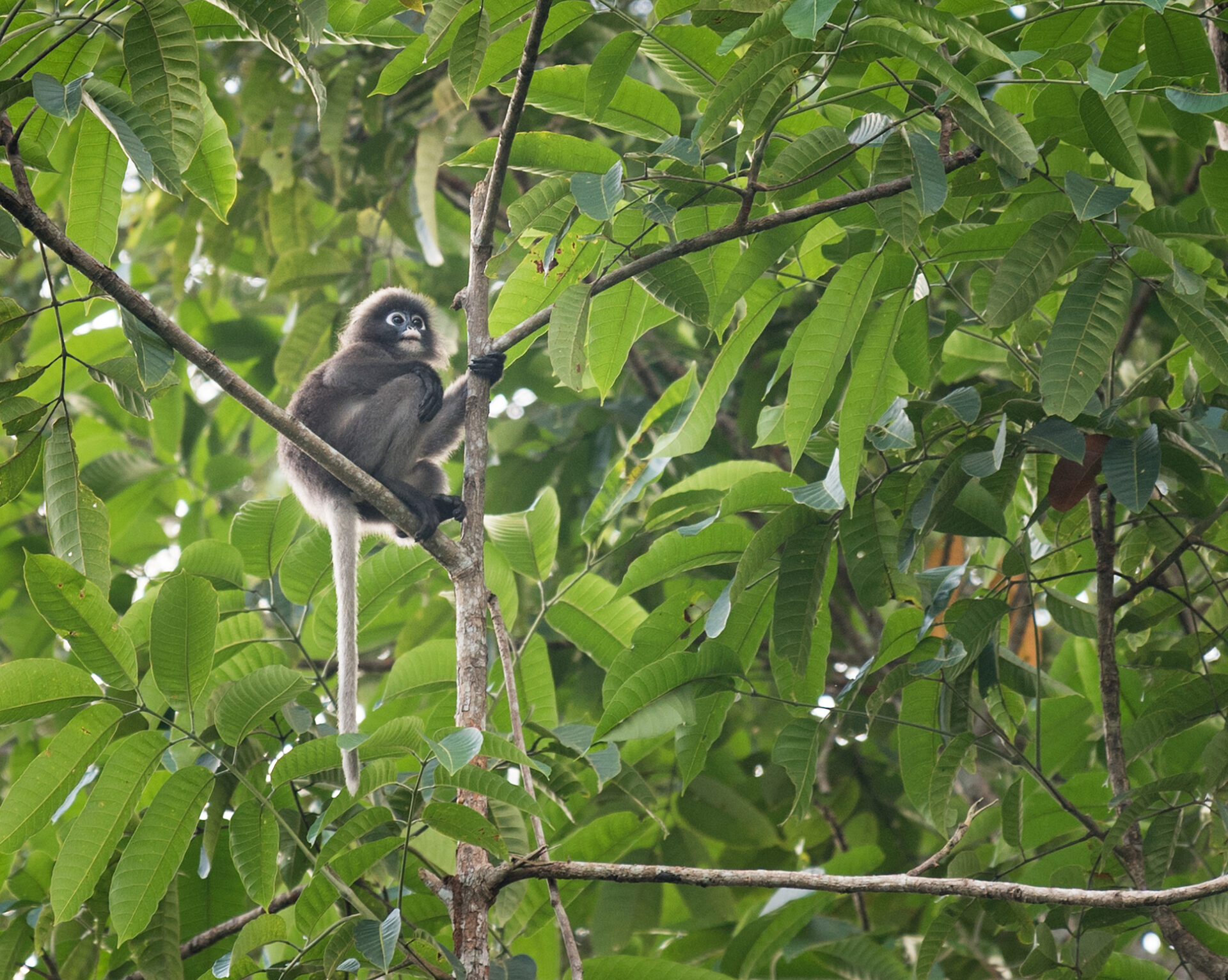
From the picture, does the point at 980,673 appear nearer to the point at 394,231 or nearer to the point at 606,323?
the point at 606,323

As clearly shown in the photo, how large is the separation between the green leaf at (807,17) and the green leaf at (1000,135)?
286mm

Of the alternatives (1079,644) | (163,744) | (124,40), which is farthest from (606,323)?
(1079,644)

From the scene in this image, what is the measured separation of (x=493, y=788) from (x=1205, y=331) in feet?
4.43

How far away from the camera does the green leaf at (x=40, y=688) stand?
186 cm

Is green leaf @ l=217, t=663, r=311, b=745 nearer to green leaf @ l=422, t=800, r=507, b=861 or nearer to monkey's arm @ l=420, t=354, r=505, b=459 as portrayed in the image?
green leaf @ l=422, t=800, r=507, b=861

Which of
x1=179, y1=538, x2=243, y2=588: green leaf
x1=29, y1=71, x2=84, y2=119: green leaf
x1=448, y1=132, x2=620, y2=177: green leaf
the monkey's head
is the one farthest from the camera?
the monkey's head

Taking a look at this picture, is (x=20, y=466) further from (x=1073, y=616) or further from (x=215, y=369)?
(x=1073, y=616)

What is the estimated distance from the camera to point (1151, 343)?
3916 mm

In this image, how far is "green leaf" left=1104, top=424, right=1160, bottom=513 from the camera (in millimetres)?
1870

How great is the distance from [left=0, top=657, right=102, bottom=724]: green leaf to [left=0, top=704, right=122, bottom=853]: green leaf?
0.14 feet

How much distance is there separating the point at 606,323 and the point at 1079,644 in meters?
1.69

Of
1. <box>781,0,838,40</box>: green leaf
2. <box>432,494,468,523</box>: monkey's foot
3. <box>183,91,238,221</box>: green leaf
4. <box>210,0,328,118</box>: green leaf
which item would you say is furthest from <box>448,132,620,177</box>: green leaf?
<box>432,494,468,523</box>: monkey's foot

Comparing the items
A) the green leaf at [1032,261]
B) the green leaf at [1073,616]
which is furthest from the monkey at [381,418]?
the green leaf at [1032,261]

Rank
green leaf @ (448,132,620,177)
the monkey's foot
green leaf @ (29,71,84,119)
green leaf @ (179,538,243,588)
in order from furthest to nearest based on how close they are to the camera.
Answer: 1. the monkey's foot
2. green leaf @ (179,538,243,588)
3. green leaf @ (448,132,620,177)
4. green leaf @ (29,71,84,119)
